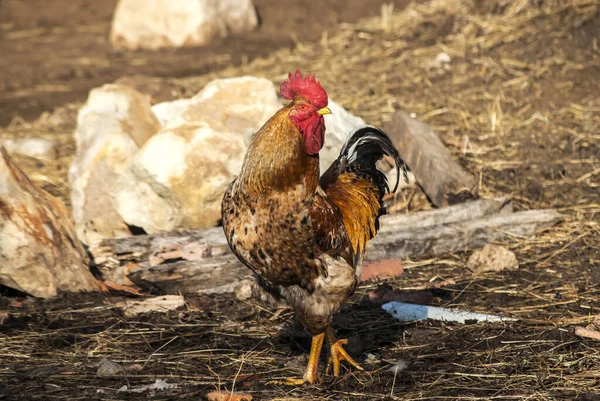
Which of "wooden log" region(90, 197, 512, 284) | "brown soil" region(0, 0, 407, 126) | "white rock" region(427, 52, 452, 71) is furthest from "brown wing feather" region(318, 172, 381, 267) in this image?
"brown soil" region(0, 0, 407, 126)

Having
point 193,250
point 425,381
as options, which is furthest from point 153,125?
point 425,381

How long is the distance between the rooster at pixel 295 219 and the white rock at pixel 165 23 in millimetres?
9195

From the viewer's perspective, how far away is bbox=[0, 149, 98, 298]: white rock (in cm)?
526

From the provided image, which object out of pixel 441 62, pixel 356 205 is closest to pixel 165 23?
pixel 441 62

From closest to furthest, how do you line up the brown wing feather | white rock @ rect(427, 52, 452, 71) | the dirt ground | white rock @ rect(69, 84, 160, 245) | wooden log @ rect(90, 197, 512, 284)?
the dirt ground
the brown wing feather
wooden log @ rect(90, 197, 512, 284)
white rock @ rect(69, 84, 160, 245)
white rock @ rect(427, 52, 452, 71)

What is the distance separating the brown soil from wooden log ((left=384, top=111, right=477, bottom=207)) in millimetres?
4976

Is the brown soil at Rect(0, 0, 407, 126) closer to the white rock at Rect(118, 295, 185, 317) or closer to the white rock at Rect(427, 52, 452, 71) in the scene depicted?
the white rock at Rect(427, 52, 452, 71)

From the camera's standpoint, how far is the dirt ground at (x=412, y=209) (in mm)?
4254

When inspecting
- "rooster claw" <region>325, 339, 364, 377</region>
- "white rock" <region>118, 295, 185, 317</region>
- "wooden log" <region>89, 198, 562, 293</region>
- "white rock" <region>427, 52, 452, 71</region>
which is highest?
"white rock" <region>427, 52, 452, 71</region>

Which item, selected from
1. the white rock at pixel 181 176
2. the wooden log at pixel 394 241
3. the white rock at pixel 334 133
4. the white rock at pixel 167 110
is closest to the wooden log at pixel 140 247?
→ the wooden log at pixel 394 241

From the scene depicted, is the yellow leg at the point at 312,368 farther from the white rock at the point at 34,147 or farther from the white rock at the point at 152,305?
the white rock at the point at 34,147

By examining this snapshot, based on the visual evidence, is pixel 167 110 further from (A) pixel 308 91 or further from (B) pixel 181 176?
(A) pixel 308 91

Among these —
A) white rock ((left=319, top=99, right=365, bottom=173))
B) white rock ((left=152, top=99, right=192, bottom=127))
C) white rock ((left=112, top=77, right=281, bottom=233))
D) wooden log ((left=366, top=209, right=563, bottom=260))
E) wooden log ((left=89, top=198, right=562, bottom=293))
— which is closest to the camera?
wooden log ((left=89, top=198, right=562, bottom=293))

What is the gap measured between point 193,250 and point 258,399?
1.73m
